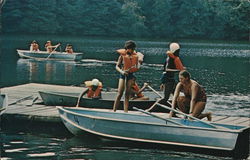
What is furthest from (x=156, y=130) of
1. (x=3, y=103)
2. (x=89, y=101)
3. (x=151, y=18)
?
(x=151, y=18)

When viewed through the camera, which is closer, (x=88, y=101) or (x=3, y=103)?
(x=3, y=103)

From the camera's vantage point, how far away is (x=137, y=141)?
11.3 meters

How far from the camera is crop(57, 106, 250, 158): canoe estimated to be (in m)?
10.6

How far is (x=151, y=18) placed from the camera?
3295 inches

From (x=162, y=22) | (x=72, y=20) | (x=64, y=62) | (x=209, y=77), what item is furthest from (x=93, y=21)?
(x=209, y=77)

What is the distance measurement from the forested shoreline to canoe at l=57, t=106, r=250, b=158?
215ft

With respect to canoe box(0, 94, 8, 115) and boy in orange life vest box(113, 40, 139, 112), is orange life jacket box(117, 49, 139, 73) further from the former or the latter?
canoe box(0, 94, 8, 115)

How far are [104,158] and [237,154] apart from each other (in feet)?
8.41

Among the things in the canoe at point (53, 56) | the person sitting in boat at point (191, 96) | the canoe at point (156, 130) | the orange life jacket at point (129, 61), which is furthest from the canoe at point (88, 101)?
the canoe at point (53, 56)

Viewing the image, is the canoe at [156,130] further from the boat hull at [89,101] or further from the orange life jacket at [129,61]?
the boat hull at [89,101]

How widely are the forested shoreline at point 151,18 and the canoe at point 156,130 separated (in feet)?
215

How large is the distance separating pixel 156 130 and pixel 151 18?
73.4 metres

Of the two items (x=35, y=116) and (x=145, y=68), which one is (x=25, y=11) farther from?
(x=35, y=116)

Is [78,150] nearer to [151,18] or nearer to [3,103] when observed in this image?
[3,103]
